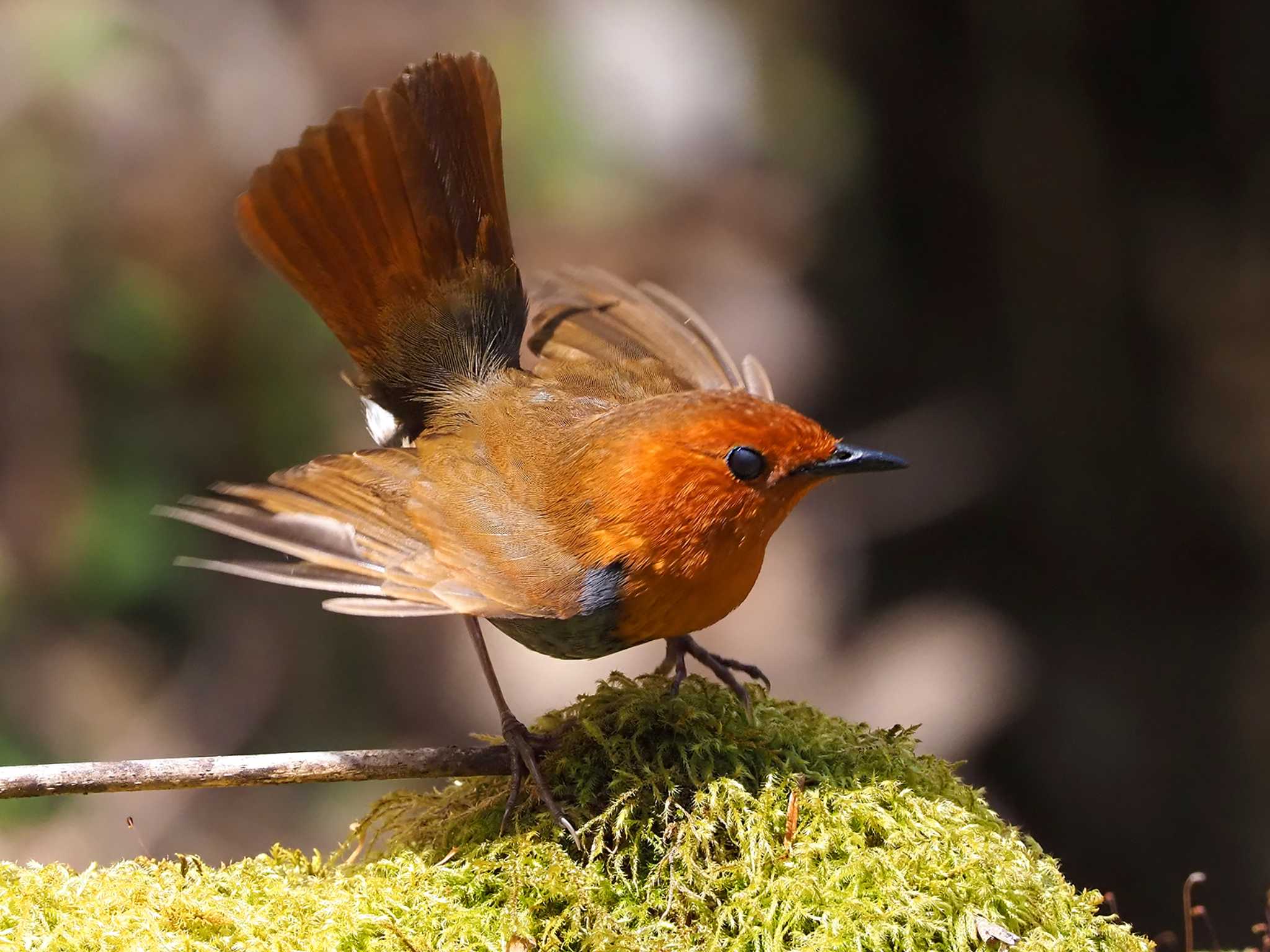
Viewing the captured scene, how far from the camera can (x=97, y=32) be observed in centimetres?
580

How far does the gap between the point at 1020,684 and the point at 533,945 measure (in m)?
4.85

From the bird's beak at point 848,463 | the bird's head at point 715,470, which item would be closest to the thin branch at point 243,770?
the bird's head at point 715,470

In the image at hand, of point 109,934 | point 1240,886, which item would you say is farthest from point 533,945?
point 1240,886

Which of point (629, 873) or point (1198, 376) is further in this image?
point (1198, 376)

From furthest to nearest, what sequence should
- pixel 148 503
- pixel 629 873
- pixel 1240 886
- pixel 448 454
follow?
pixel 1240 886
pixel 148 503
pixel 448 454
pixel 629 873

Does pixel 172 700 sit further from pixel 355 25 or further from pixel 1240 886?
pixel 1240 886

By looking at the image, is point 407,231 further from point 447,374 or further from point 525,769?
point 525,769

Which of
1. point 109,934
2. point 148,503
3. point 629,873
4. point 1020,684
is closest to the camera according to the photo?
point 109,934

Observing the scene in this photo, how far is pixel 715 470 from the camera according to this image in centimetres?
260

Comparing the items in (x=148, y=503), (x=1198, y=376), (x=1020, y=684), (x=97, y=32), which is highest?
(x=97, y=32)

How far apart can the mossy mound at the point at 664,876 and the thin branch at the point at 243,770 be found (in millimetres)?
149

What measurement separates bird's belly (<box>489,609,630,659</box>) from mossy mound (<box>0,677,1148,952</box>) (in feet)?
0.49

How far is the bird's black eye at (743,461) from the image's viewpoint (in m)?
2.59

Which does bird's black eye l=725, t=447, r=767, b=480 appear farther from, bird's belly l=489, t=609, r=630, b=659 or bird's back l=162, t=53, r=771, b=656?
bird's belly l=489, t=609, r=630, b=659
